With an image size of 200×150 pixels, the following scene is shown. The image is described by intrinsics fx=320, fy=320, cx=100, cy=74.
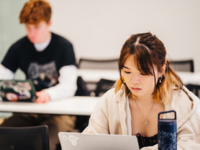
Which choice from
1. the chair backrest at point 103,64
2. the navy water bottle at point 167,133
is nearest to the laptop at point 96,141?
the navy water bottle at point 167,133

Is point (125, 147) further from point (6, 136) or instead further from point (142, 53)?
point (6, 136)

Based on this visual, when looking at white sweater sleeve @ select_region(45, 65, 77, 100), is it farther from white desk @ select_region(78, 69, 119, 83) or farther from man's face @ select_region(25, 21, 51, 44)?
white desk @ select_region(78, 69, 119, 83)

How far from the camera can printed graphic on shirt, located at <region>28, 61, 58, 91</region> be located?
2.88 m

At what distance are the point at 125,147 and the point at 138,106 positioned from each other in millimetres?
431

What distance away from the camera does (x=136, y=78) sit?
1.42 m

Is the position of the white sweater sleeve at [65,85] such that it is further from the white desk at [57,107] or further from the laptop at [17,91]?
the laptop at [17,91]

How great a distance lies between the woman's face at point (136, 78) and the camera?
1423 mm

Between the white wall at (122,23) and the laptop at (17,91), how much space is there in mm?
2467

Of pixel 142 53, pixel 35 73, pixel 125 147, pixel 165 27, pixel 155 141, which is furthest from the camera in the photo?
pixel 165 27

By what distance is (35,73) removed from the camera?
290 centimetres

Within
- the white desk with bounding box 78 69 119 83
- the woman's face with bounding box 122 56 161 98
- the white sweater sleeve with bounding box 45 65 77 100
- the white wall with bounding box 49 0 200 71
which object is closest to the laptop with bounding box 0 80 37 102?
the white sweater sleeve with bounding box 45 65 77 100

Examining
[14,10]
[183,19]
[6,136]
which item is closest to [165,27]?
[183,19]

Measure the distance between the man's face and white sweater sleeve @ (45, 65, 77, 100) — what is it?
34 cm

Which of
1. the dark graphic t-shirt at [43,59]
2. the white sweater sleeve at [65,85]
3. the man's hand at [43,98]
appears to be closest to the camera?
the man's hand at [43,98]
